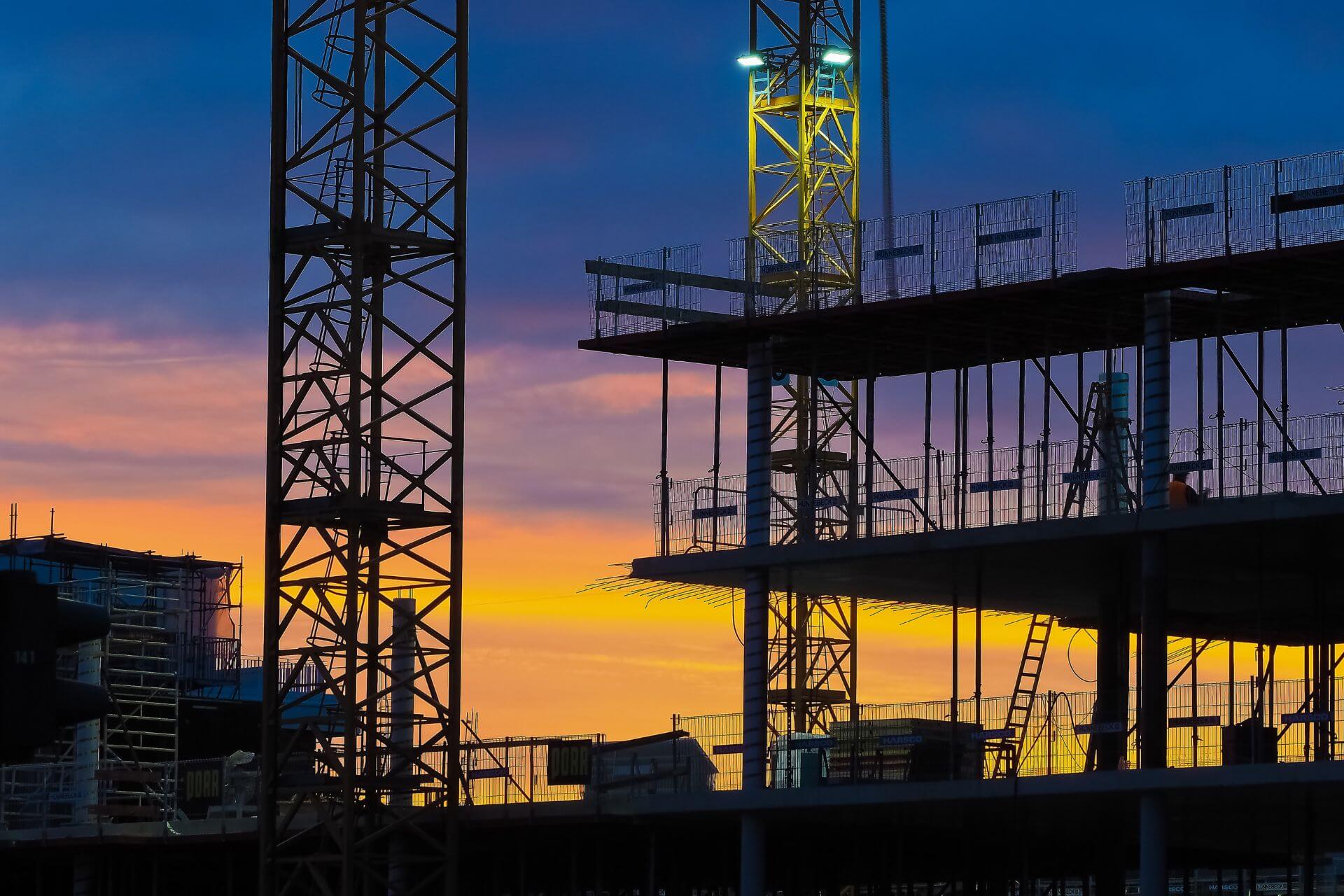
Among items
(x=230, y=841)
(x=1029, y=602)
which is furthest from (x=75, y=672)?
(x=1029, y=602)

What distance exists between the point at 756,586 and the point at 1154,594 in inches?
387

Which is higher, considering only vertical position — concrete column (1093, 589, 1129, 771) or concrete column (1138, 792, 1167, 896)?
concrete column (1093, 589, 1129, 771)

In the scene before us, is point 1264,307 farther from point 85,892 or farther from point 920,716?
point 85,892

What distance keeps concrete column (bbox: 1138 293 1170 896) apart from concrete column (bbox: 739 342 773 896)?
907 cm

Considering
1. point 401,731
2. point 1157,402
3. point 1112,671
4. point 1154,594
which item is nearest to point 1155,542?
point 1154,594

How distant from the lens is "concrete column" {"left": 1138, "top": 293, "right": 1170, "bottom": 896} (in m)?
48.4

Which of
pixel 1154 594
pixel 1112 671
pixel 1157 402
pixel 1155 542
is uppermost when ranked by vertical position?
pixel 1157 402

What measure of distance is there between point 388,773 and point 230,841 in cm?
473

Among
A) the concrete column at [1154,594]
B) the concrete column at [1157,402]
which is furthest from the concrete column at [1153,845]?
the concrete column at [1157,402]

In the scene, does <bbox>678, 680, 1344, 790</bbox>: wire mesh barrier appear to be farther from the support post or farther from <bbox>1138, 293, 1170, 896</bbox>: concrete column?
the support post

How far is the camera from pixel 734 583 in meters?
58.5

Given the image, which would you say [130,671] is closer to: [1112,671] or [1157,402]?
[1112,671]

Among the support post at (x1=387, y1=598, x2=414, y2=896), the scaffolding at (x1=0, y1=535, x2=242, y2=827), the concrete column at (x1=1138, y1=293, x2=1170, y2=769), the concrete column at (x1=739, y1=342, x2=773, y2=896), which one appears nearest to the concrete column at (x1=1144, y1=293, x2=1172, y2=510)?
the concrete column at (x1=1138, y1=293, x2=1170, y2=769)

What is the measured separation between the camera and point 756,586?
5528 centimetres
